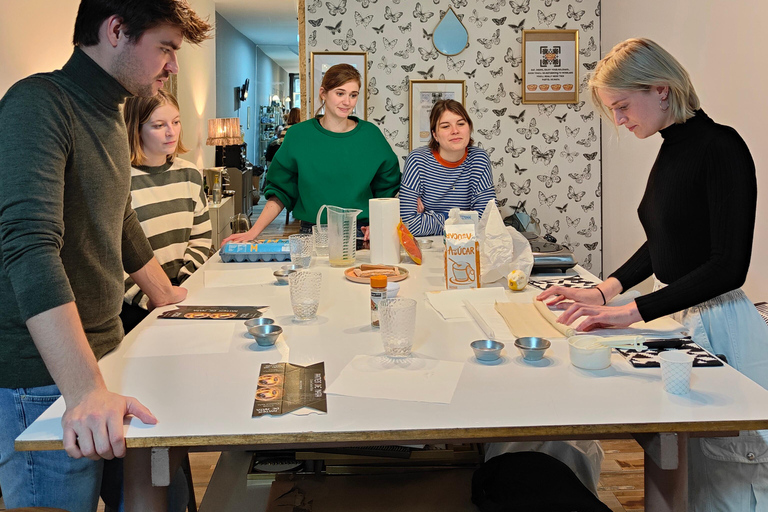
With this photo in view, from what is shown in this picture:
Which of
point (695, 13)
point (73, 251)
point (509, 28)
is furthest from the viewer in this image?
point (509, 28)

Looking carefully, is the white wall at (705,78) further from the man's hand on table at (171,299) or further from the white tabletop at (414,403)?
the man's hand on table at (171,299)

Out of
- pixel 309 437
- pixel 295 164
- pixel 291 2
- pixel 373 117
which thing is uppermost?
pixel 291 2

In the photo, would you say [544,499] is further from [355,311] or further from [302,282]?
[302,282]

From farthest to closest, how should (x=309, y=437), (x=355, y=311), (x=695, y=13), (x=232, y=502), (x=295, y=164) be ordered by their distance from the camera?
1. (x=695, y=13)
2. (x=295, y=164)
3. (x=232, y=502)
4. (x=355, y=311)
5. (x=309, y=437)

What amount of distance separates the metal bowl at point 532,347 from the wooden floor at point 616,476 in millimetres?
1287

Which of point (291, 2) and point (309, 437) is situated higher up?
point (291, 2)

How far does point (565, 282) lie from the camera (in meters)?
2.23

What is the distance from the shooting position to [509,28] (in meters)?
5.05

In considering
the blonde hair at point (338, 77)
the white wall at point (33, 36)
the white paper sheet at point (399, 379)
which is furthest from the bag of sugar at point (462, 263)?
the blonde hair at point (338, 77)

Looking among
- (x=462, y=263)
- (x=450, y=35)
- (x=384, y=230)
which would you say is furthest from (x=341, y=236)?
(x=450, y=35)

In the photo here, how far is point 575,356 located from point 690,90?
824 mm

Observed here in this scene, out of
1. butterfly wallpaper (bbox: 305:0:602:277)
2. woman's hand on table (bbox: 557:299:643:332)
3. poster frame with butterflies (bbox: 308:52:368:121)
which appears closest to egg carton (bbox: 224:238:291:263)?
woman's hand on table (bbox: 557:299:643:332)

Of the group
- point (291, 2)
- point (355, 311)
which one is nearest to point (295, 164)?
point (355, 311)

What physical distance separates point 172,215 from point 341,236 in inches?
26.6
